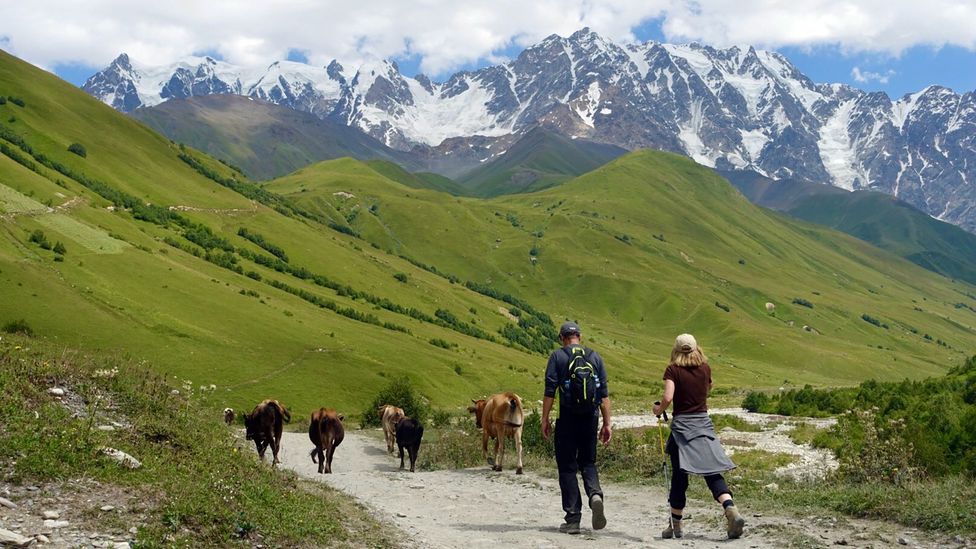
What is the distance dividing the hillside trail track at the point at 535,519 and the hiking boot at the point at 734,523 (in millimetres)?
167

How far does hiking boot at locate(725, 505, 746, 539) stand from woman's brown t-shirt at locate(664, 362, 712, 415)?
2074mm

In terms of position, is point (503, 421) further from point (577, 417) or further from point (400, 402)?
point (400, 402)

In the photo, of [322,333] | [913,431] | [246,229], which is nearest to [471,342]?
[322,333]

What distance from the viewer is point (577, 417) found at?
17.2 metres

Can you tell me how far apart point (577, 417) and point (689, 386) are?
106 inches

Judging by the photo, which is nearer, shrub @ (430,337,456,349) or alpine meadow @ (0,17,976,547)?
alpine meadow @ (0,17,976,547)

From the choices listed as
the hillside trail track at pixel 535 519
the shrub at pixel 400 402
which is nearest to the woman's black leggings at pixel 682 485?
the hillside trail track at pixel 535 519

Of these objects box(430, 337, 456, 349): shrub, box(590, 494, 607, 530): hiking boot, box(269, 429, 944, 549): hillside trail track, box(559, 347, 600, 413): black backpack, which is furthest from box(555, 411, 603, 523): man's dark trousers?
box(430, 337, 456, 349): shrub

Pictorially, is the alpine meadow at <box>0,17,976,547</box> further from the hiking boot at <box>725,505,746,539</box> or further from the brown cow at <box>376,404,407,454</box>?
the brown cow at <box>376,404,407,454</box>

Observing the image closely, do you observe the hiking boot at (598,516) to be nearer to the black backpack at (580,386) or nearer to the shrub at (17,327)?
the black backpack at (580,386)

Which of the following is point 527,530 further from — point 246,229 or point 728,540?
point 246,229

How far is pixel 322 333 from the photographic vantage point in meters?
102

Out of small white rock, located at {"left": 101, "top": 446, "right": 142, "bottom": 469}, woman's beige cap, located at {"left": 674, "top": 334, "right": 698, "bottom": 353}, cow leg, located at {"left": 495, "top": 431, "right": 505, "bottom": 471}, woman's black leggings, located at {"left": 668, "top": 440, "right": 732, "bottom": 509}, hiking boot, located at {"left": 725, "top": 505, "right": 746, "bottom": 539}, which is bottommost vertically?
cow leg, located at {"left": 495, "top": 431, "right": 505, "bottom": 471}

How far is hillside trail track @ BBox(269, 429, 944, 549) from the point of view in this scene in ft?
49.3
